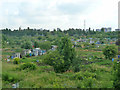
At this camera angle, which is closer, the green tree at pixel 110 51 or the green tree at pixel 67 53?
the green tree at pixel 67 53

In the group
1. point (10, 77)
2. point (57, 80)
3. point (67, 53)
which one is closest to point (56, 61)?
point (67, 53)

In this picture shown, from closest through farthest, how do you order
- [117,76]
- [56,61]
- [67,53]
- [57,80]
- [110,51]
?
[117,76]
[57,80]
[56,61]
[67,53]
[110,51]

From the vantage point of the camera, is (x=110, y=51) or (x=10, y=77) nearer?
(x=10, y=77)

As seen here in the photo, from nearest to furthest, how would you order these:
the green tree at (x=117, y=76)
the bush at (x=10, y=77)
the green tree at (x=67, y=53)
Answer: the green tree at (x=117, y=76), the bush at (x=10, y=77), the green tree at (x=67, y=53)

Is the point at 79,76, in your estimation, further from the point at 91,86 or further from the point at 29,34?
the point at 29,34

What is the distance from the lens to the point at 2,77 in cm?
715

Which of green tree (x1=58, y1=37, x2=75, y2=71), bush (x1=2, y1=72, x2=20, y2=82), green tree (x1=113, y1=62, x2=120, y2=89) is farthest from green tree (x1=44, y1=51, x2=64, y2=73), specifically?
green tree (x1=113, y1=62, x2=120, y2=89)

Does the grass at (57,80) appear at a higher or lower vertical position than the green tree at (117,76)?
lower

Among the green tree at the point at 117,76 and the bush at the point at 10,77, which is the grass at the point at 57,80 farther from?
the green tree at the point at 117,76

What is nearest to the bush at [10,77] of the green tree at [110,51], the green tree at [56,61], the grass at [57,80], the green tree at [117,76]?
the grass at [57,80]

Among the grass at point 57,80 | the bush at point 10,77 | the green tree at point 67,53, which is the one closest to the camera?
the grass at point 57,80

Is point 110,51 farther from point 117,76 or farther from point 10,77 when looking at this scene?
point 10,77

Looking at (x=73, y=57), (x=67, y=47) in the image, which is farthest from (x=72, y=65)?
(x=67, y=47)

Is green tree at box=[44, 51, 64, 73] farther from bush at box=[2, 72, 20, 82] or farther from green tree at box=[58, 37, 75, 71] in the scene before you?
bush at box=[2, 72, 20, 82]
